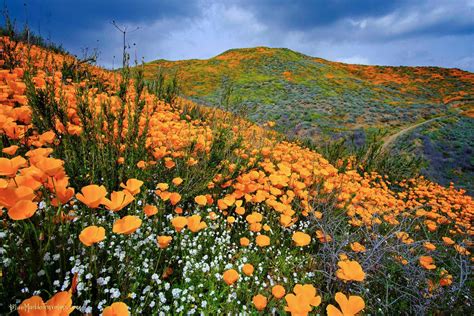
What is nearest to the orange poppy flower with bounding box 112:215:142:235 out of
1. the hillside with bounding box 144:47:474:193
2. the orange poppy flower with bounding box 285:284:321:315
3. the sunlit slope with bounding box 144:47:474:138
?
the orange poppy flower with bounding box 285:284:321:315

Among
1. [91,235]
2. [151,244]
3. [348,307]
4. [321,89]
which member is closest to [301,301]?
[348,307]

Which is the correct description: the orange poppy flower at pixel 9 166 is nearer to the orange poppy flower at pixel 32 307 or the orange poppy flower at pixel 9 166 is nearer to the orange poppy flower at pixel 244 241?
the orange poppy flower at pixel 32 307

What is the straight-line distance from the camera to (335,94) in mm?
22375

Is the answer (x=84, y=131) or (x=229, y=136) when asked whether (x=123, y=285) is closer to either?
(x=84, y=131)

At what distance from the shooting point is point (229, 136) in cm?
332

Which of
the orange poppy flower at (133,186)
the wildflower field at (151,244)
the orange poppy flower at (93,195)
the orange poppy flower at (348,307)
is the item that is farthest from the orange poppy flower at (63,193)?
the orange poppy flower at (348,307)

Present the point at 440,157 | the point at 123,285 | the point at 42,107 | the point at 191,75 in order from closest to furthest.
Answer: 1. the point at 123,285
2. the point at 42,107
3. the point at 440,157
4. the point at 191,75

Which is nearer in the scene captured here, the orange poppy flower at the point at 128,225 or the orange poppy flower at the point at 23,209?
the orange poppy flower at the point at 23,209

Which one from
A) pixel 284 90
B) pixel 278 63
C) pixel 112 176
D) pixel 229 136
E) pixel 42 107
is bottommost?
pixel 112 176

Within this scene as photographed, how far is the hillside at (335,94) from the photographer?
14258 mm

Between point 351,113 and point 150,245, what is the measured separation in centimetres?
1848

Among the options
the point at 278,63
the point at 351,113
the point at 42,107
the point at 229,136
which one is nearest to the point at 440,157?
the point at 351,113

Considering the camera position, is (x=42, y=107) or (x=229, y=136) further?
(x=229, y=136)

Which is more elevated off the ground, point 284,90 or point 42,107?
point 284,90
